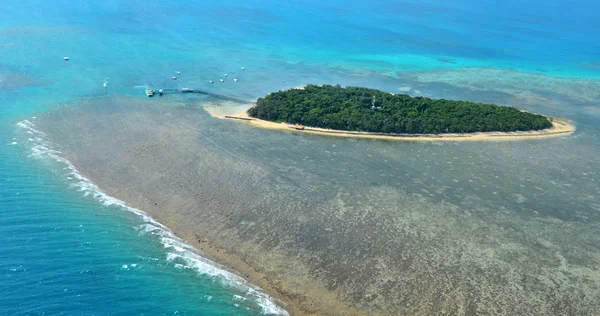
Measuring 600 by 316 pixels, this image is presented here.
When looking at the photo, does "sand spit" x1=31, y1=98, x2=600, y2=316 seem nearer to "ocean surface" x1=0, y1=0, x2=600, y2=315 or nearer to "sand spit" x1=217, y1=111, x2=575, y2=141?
"ocean surface" x1=0, y1=0, x2=600, y2=315

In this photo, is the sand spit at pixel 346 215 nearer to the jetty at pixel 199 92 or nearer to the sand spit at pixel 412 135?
the sand spit at pixel 412 135

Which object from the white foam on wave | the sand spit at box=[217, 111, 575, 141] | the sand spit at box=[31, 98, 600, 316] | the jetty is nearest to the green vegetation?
the sand spit at box=[217, 111, 575, 141]

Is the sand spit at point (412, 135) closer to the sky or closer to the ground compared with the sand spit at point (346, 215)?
closer to the sky

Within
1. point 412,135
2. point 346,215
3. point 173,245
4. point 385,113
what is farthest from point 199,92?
point 173,245

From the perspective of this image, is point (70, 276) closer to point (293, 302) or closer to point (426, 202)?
point (293, 302)

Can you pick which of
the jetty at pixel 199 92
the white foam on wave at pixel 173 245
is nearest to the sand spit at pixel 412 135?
the jetty at pixel 199 92

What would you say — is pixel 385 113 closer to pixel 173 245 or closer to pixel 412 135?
pixel 412 135
